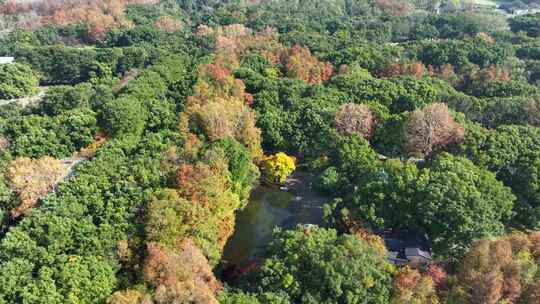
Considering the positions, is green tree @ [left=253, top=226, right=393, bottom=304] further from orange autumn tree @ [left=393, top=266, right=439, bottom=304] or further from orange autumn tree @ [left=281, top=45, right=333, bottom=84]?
orange autumn tree @ [left=281, top=45, right=333, bottom=84]

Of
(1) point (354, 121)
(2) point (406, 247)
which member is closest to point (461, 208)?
(2) point (406, 247)

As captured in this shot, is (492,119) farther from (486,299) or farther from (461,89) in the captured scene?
(486,299)

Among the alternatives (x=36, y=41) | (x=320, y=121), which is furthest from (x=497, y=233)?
(x=36, y=41)

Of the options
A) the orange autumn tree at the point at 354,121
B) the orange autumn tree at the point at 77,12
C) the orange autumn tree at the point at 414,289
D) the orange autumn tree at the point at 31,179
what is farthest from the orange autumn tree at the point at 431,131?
the orange autumn tree at the point at 77,12

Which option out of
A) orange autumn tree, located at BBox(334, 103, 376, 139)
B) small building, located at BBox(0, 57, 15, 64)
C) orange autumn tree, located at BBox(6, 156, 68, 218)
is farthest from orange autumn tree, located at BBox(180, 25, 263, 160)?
small building, located at BBox(0, 57, 15, 64)

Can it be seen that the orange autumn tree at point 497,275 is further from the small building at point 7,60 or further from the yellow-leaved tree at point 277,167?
the small building at point 7,60
